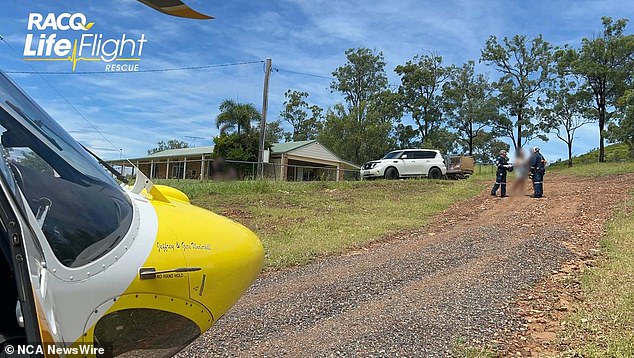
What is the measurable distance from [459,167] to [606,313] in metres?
19.8

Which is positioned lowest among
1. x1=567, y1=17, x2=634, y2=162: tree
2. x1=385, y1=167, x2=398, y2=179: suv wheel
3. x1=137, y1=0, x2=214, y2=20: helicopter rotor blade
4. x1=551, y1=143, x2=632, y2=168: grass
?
x1=385, y1=167, x2=398, y2=179: suv wheel

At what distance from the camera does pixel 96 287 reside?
1.82m

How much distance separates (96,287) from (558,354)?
366cm

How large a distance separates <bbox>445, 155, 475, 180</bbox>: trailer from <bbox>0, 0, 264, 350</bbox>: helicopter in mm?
22228

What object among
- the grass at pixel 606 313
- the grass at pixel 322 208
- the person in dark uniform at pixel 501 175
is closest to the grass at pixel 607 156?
the grass at pixel 322 208

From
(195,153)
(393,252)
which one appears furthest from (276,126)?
(393,252)

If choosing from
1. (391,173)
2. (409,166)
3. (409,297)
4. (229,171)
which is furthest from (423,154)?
(409,297)

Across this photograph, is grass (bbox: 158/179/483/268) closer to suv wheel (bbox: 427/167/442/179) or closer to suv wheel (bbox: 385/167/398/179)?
suv wheel (bbox: 427/167/442/179)

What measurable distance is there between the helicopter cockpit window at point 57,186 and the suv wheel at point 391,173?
67.7ft

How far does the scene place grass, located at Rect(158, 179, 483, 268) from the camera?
9000mm

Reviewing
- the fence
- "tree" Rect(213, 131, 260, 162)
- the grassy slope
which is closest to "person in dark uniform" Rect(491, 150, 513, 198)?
the grassy slope

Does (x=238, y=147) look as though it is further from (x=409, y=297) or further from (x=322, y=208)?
(x=409, y=297)

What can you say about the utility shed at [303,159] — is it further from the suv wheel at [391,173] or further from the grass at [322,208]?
the grass at [322,208]

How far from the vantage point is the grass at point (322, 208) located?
A: 9000 millimetres
